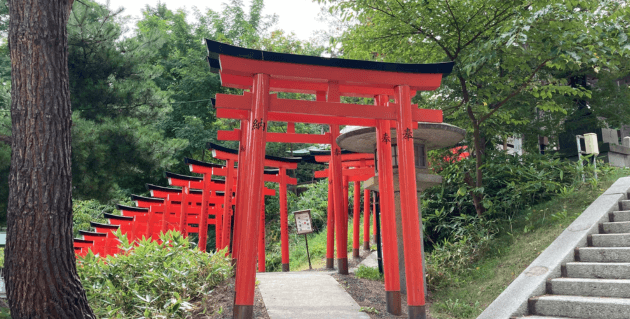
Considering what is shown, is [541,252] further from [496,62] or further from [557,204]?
[496,62]

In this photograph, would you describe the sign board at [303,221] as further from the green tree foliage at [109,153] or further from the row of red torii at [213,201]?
the green tree foliage at [109,153]

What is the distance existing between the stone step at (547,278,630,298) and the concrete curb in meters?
0.14

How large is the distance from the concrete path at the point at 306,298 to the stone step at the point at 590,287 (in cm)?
253

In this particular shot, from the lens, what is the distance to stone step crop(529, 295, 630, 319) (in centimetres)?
482

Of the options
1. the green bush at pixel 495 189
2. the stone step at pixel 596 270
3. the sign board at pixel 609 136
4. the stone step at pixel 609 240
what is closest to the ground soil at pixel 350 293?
the stone step at pixel 596 270

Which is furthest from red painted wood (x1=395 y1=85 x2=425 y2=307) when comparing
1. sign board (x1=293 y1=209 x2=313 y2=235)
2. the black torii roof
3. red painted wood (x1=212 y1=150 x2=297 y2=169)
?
sign board (x1=293 y1=209 x2=313 y2=235)

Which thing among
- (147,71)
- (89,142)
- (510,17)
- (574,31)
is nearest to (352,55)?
(510,17)

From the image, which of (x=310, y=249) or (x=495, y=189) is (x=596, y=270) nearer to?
(x=495, y=189)

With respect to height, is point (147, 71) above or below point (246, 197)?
above

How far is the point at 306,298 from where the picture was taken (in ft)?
22.6

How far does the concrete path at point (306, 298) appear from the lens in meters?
6.12

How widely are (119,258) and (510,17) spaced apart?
824 centimetres

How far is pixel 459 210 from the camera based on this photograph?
33.9 ft

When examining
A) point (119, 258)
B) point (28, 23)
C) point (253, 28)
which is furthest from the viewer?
point (253, 28)
